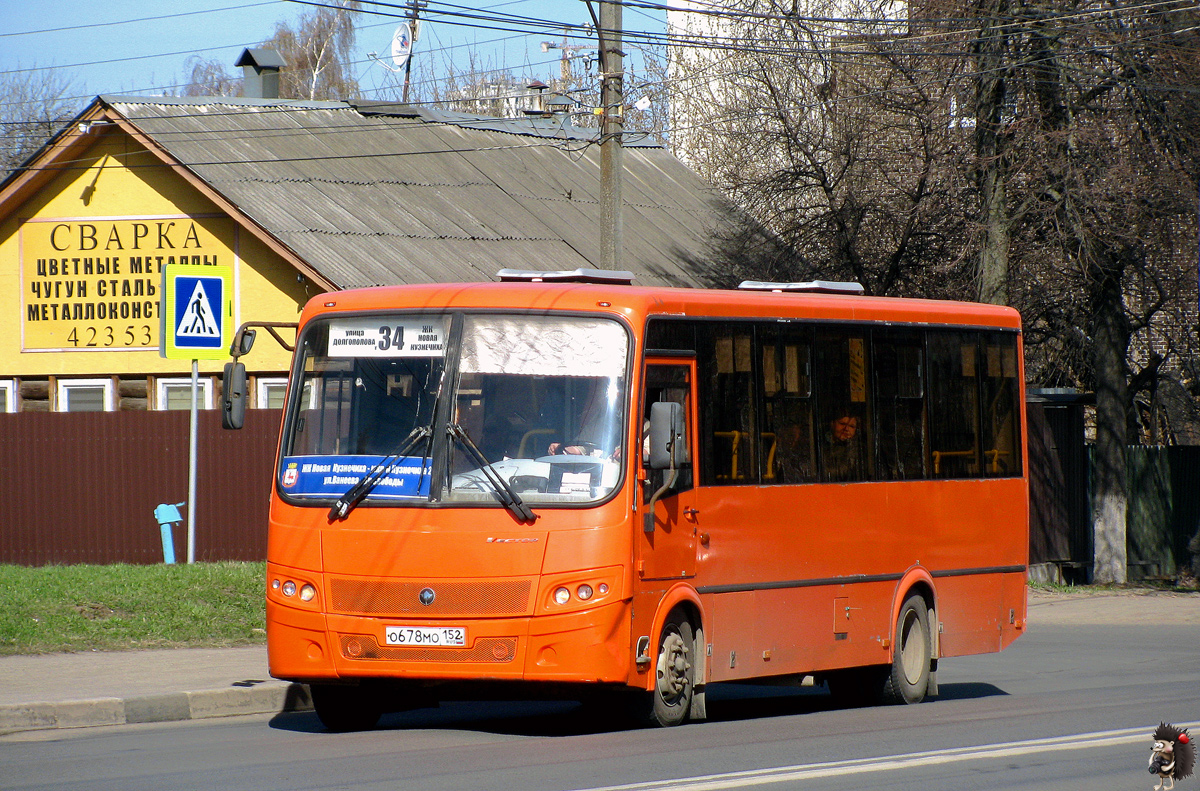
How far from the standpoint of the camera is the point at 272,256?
23.4m

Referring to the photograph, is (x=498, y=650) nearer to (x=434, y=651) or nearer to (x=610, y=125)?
(x=434, y=651)

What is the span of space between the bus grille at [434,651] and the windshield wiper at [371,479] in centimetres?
74

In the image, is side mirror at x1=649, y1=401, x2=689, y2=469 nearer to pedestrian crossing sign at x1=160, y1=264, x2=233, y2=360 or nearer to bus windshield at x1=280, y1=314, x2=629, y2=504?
bus windshield at x1=280, y1=314, x2=629, y2=504

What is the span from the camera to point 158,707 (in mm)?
10328

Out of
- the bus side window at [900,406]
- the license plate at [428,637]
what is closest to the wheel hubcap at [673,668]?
the license plate at [428,637]

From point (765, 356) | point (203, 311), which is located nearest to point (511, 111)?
point (203, 311)

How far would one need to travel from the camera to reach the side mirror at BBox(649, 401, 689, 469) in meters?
9.13

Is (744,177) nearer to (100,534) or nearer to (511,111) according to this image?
(100,534)

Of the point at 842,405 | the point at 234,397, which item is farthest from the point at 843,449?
the point at 234,397

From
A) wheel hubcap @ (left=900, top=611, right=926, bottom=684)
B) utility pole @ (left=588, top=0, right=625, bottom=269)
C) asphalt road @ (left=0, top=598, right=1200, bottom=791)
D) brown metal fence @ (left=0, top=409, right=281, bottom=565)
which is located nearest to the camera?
asphalt road @ (left=0, top=598, right=1200, bottom=791)

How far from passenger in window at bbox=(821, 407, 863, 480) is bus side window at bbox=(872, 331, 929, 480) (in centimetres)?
25

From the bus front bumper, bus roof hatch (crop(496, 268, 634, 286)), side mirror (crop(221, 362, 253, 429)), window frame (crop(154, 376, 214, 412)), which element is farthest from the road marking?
window frame (crop(154, 376, 214, 412))

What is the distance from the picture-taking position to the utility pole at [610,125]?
18562mm

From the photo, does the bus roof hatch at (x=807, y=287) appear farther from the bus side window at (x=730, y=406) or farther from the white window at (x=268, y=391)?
the white window at (x=268, y=391)
